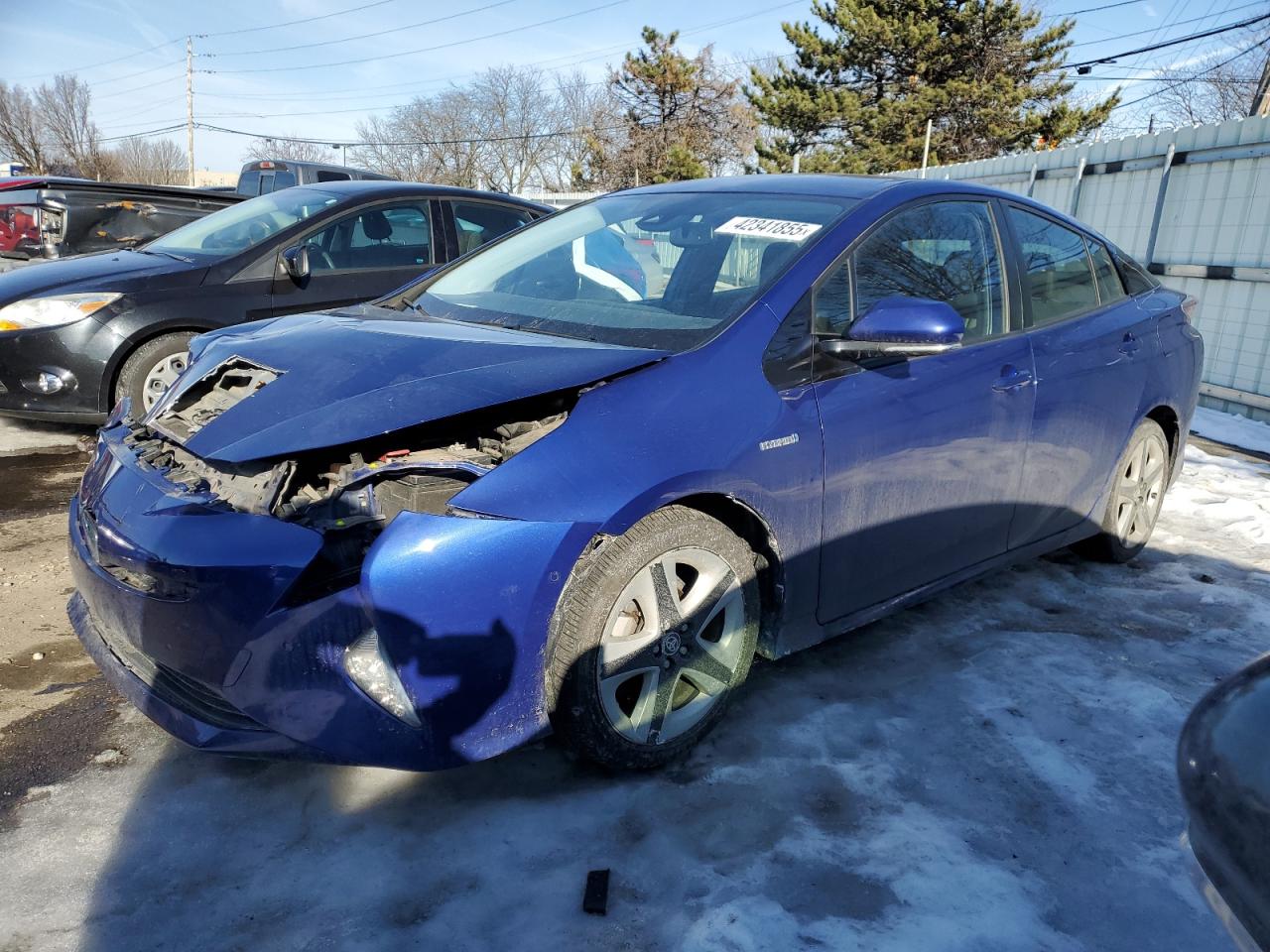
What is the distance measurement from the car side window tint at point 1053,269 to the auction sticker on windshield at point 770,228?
3.56 feet

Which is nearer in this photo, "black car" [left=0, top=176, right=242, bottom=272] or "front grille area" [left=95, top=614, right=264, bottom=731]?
"front grille area" [left=95, top=614, right=264, bottom=731]

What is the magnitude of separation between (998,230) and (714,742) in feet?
7.12

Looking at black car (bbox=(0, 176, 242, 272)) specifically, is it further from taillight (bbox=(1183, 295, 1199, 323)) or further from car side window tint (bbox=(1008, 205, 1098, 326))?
taillight (bbox=(1183, 295, 1199, 323))

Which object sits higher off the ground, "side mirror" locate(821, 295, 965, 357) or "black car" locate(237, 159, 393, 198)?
"black car" locate(237, 159, 393, 198)

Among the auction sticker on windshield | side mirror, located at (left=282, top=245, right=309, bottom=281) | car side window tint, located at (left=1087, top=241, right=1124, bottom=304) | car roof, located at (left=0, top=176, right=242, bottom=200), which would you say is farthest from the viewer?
car roof, located at (left=0, top=176, right=242, bottom=200)

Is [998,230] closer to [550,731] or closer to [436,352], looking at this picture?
[436,352]

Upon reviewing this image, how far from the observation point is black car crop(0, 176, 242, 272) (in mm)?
7984

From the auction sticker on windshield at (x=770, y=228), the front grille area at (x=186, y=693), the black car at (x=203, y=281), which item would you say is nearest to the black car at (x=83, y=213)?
the black car at (x=203, y=281)

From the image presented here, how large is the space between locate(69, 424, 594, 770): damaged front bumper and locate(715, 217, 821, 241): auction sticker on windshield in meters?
1.31

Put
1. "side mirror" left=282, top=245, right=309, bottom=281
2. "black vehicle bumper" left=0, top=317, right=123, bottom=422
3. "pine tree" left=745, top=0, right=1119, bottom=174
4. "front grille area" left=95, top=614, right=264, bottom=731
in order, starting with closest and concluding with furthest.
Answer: "front grille area" left=95, top=614, right=264, bottom=731 < "black vehicle bumper" left=0, top=317, right=123, bottom=422 < "side mirror" left=282, top=245, right=309, bottom=281 < "pine tree" left=745, top=0, right=1119, bottom=174

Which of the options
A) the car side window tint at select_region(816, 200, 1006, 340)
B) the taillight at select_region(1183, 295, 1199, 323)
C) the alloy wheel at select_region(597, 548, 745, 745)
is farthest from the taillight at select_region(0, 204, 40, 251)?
the taillight at select_region(1183, 295, 1199, 323)

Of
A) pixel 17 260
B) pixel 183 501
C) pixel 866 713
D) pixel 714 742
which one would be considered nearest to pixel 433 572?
pixel 183 501

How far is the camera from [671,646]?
2.45 meters

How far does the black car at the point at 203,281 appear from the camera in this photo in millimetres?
5117
